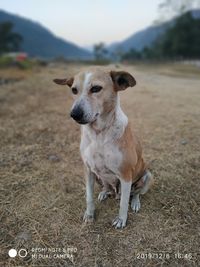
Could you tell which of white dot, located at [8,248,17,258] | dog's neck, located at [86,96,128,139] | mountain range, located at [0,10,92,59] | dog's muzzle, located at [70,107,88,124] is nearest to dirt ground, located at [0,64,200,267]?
white dot, located at [8,248,17,258]

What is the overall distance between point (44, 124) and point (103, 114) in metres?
3.61

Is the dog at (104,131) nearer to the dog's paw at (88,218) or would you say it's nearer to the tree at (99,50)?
the dog's paw at (88,218)

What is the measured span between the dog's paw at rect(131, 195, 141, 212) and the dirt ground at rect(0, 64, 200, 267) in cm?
6

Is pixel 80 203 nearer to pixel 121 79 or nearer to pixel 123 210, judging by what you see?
pixel 123 210

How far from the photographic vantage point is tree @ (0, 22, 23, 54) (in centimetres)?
4881

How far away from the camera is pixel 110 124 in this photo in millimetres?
2637

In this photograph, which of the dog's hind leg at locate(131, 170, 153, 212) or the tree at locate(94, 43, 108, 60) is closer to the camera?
the dog's hind leg at locate(131, 170, 153, 212)

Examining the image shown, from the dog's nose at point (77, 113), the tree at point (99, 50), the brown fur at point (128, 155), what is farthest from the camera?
the tree at point (99, 50)

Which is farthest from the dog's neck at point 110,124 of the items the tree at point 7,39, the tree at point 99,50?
the tree at point 99,50

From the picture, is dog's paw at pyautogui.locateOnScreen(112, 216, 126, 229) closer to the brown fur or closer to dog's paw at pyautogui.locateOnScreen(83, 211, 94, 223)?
dog's paw at pyautogui.locateOnScreen(83, 211, 94, 223)

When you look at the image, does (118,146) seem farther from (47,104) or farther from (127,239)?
(47,104)

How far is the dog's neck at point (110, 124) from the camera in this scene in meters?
2.59

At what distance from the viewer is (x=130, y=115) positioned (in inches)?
253

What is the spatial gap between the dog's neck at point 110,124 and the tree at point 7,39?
48.5 meters
